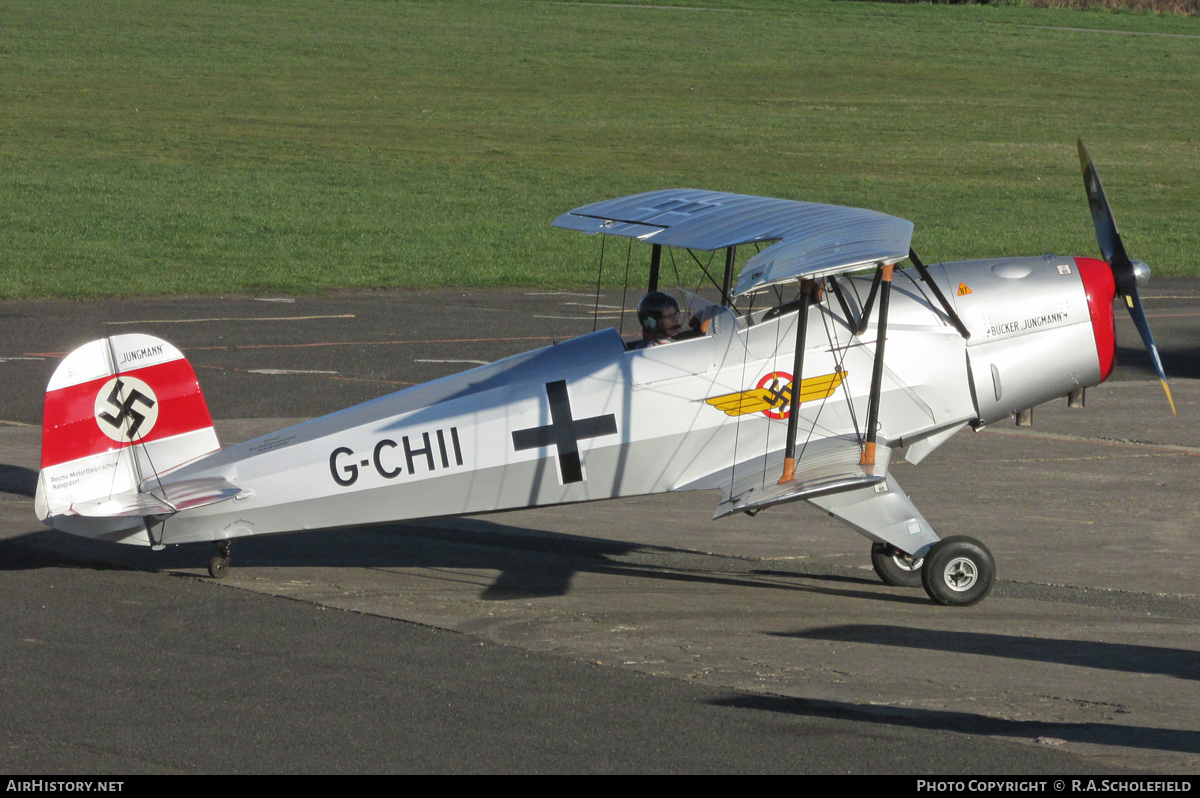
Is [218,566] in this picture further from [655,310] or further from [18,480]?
[18,480]

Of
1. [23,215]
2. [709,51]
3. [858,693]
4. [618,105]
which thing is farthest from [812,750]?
[709,51]

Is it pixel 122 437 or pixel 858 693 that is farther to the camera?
pixel 122 437

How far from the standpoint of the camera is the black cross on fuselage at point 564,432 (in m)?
9.60

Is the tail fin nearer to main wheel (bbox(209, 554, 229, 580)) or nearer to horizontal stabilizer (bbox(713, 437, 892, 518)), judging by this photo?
main wheel (bbox(209, 554, 229, 580))

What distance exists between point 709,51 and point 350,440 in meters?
52.0

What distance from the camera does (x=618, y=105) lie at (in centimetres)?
4819

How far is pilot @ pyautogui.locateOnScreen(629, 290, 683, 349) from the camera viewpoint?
9.67 metres

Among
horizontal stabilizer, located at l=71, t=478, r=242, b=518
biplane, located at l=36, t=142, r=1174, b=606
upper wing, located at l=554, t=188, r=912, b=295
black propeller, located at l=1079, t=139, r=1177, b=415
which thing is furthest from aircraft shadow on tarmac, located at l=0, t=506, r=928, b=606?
black propeller, located at l=1079, t=139, r=1177, b=415

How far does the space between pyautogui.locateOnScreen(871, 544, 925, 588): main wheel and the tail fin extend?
473 cm

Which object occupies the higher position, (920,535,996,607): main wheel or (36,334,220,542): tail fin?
(36,334,220,542): tail fin

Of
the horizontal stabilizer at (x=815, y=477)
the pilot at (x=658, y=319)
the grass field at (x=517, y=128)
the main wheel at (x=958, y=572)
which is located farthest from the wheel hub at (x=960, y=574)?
the grass field at (x=517, y=128)

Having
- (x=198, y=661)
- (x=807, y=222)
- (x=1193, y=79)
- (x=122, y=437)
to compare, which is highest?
(x=1193, y=79)

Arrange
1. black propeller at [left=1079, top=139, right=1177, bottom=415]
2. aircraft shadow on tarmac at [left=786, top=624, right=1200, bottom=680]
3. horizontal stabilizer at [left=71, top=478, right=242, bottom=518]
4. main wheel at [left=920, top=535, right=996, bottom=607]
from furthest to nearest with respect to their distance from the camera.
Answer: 1. black propeller at [left=1079, top=139, right=1177, bottom=415]
2. main wheel at [left=920, top=535, right=996, bottom=607]
3. horizontal stabilizer at [left=71, top=478, right=242, bottom=518]
4. aircraft shadow on tarmac at [left=786, top=624, right=1200, bottom=680]

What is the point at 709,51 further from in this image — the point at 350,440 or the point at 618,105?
the point at 350,440
